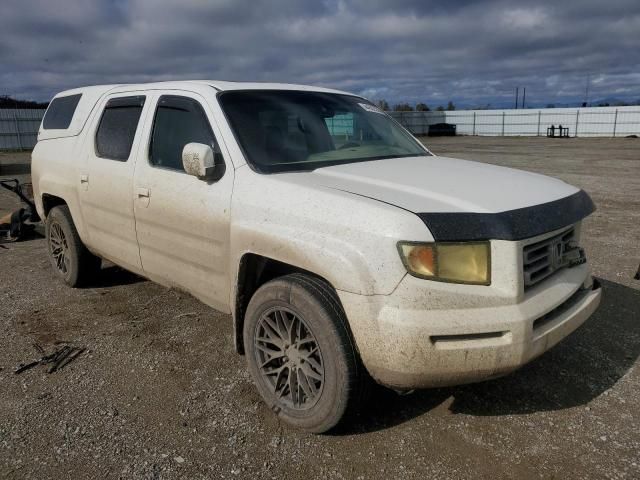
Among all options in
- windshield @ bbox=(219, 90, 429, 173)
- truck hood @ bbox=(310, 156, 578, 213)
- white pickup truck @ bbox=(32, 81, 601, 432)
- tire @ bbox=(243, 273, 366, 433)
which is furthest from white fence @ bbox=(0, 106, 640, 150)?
tire @ bbox=(243, 273, 366, 433)

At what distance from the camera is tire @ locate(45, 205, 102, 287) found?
494cm

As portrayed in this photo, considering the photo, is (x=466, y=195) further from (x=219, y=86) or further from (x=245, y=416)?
(x=219, y=86)

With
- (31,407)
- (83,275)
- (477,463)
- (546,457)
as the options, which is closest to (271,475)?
(477,463)

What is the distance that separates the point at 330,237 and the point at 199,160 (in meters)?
1.00

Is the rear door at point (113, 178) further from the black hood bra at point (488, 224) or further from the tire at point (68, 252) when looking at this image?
the black hood bra at point (488, 224)

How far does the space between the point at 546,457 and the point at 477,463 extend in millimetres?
357

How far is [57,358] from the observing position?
12.5 ft

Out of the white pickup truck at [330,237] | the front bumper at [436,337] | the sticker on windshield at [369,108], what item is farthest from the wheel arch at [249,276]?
the sticker on windshield at [369,108]

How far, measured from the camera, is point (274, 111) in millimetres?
3547

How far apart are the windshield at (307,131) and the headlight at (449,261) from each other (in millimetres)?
1099

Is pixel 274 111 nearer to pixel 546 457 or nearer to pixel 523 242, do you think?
pixel 523 242

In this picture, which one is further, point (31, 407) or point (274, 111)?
point (274, 111)

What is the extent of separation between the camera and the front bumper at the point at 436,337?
234 cm

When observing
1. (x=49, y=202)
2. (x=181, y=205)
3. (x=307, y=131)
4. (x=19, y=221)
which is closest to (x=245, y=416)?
(x=181, y=205)
